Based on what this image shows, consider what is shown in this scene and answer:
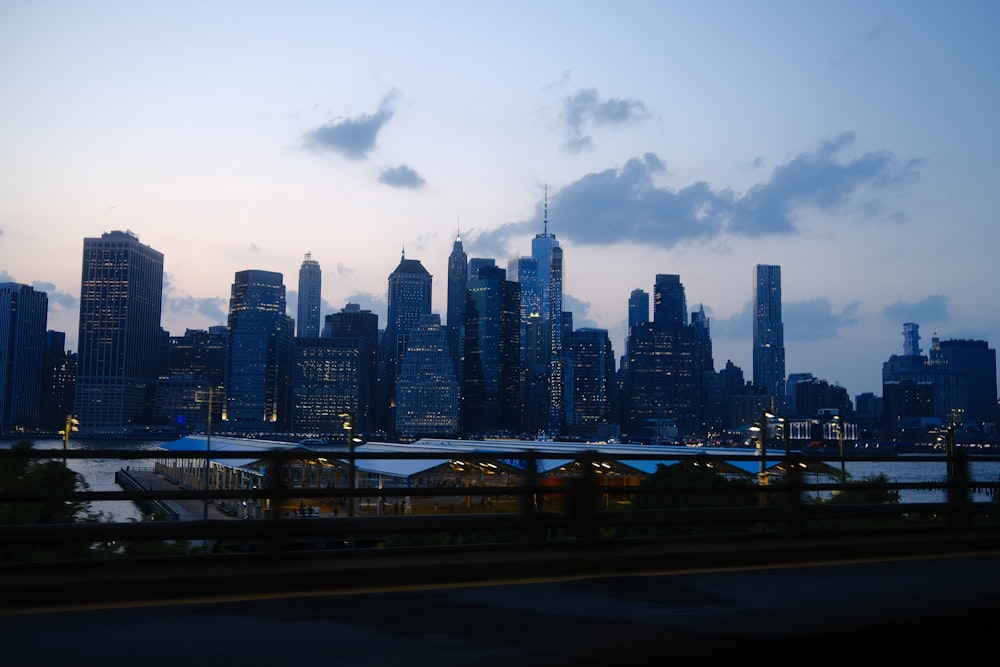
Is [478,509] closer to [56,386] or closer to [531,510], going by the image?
[531,510]

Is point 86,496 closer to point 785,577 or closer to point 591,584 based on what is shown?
point 591,584

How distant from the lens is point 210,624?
21.7 ft

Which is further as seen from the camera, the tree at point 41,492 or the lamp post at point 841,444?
the lamp post at point 841,444

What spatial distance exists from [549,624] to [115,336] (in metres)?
183

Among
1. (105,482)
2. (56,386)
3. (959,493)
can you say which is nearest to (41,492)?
(105,482)

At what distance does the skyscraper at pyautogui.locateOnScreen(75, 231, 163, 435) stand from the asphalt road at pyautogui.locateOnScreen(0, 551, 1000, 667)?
136 meters

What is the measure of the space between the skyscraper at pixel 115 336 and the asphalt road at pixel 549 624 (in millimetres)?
136136

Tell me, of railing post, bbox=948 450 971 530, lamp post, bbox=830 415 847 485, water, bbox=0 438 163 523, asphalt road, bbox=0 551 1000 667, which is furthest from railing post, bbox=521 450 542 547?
railing post, bbox=948 450 971 530

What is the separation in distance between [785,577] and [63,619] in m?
6.66

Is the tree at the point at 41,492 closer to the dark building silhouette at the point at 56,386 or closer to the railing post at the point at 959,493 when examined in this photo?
the railing post at the point at 959,493

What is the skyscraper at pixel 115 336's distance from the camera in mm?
149250

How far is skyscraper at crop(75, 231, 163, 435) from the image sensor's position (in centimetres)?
14925

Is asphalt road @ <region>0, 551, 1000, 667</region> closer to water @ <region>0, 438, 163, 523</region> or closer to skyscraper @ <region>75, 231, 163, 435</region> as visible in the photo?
water @ <region>0, 438, 163, 523</region>

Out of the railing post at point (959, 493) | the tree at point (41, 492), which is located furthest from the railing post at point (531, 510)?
the railing post at point (959, 493)
